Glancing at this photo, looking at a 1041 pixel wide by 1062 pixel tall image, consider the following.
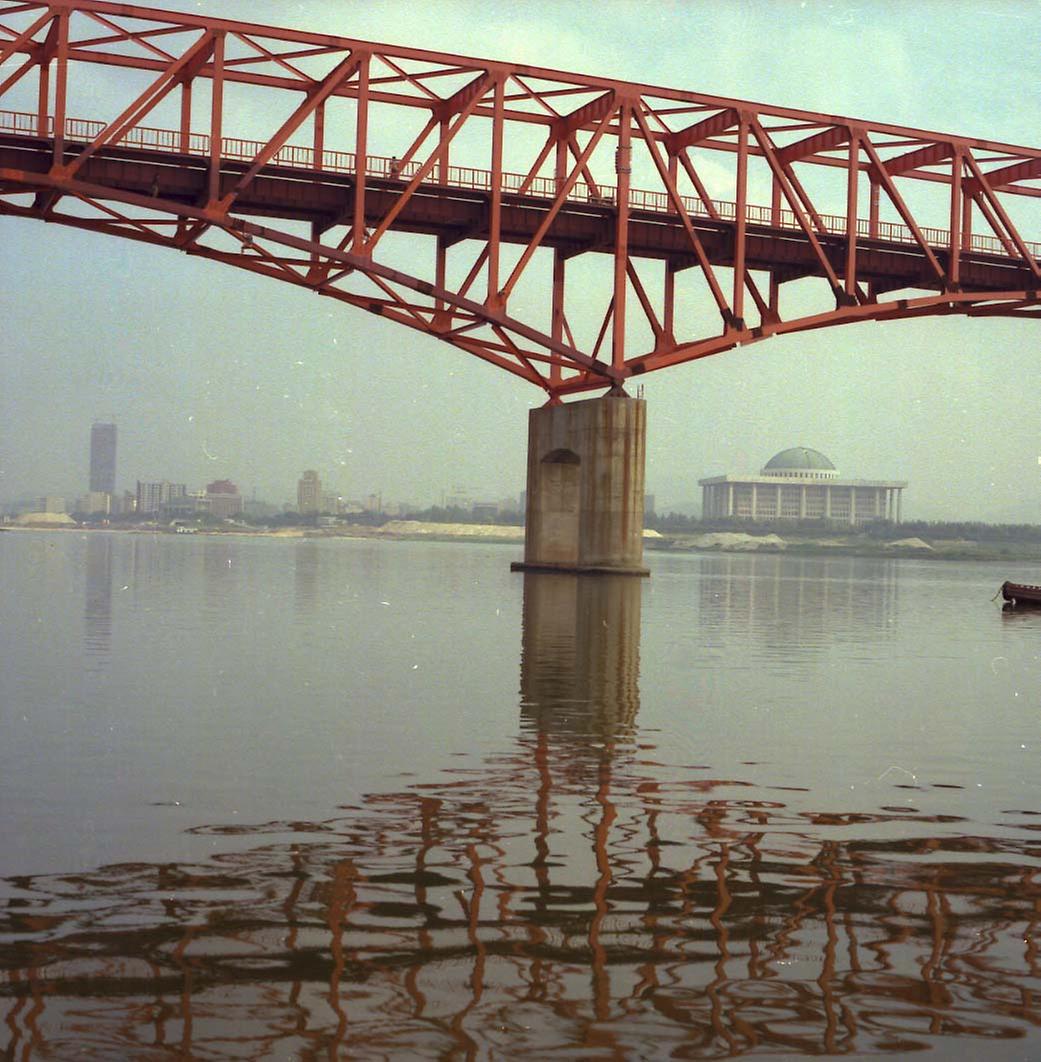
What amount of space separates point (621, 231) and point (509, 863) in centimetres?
5082

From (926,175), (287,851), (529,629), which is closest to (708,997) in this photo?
(287,851)

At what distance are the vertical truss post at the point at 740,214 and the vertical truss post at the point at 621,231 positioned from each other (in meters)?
4.23

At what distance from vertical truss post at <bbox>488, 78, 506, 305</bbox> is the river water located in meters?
33.5

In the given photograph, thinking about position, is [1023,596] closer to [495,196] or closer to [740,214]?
[740,214]

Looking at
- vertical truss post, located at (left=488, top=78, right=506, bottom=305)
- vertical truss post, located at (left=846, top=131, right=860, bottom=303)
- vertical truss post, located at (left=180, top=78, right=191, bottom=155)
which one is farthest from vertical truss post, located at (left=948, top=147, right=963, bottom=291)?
vertical truss post, located at (left=180, top=78, right=191, bottom=155)

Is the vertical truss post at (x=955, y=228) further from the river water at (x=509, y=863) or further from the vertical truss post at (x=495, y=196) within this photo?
the river water at (x=509, y=863)

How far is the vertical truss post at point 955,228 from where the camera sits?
64812 mm

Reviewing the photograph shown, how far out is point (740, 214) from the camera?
197ft

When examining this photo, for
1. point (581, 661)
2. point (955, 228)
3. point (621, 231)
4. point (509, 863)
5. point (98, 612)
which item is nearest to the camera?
point (509, 863)

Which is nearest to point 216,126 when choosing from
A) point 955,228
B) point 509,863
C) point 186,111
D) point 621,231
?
point 186,111

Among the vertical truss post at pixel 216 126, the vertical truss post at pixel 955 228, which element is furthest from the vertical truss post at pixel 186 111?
the vertical truss post at pixel 955 228

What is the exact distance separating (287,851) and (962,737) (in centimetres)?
926

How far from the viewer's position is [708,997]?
7.27 m

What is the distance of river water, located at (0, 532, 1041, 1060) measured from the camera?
6949mm
